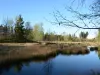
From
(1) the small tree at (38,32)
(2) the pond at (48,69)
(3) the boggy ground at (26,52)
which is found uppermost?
(1) the small tree at (38,32)

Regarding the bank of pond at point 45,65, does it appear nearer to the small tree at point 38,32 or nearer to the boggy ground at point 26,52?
the boggy ground at point 26,52

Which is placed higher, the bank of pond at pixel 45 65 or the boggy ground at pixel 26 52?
the boggy ground at pixel 26 52

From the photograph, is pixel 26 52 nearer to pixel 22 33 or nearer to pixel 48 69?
pixel 48 69

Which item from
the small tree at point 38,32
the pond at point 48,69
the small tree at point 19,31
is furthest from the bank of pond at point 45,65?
the small tree at point 38,32

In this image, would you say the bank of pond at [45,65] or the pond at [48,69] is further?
the bank of pond at [45,65]

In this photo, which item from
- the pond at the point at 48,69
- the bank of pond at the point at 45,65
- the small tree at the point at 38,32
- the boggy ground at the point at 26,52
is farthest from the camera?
the small tree at the point at 38,32

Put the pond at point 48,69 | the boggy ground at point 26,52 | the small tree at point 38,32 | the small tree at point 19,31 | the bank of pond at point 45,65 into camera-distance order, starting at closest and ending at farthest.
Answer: the pond at point 48,69 → the bank of pond at point 45,65 → the boggy ground at point 26,52 → the small tree at point 19,31 → the small tree at point 38,32

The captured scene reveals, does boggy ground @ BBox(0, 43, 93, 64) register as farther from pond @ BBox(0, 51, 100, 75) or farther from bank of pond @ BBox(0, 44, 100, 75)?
pond @ BBox(0, 51, 100, 75)

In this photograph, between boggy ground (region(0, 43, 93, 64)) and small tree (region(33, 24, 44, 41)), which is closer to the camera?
boggy ground (region(0, 43, 93, 64))

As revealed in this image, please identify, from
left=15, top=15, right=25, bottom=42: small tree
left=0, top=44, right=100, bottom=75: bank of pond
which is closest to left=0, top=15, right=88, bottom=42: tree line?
left=15, top=15, right=25, bottom=42: small tree

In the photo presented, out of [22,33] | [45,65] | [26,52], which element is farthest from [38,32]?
[45,65]

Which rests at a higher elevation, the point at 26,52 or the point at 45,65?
the point at 26,52

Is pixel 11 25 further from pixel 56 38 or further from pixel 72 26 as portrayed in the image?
pixel 72 26

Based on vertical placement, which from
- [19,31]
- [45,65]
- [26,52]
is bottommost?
[45,65]
